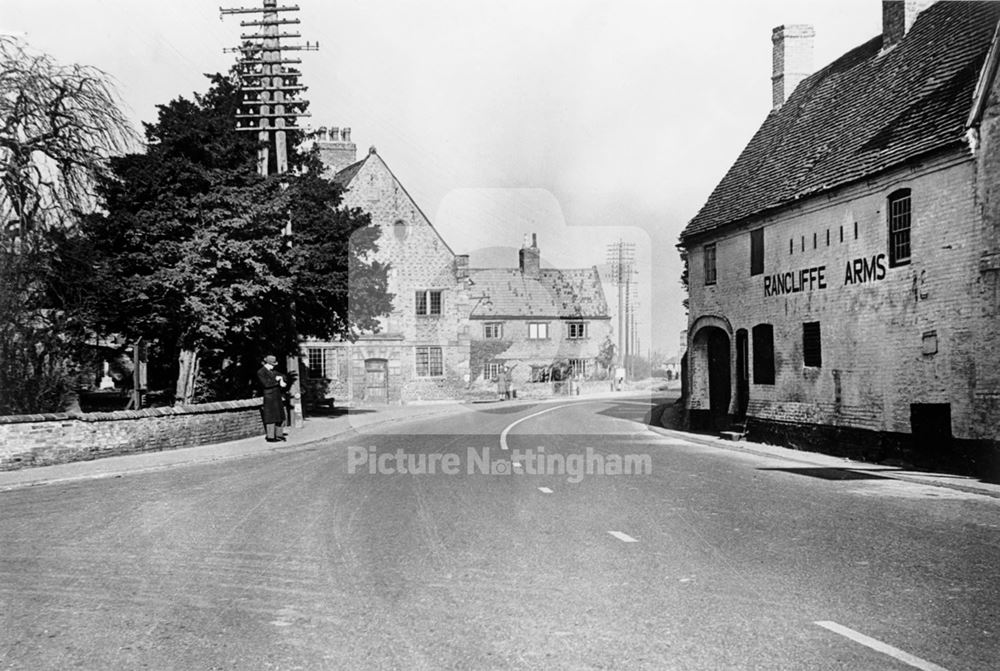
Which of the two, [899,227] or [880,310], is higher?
[899,227]

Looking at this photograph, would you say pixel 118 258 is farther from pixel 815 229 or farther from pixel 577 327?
pixel 577 327

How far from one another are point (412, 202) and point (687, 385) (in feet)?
77.5

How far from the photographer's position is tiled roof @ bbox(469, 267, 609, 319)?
64.8 metres

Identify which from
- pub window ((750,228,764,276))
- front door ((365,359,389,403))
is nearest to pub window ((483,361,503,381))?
front door ((365,359,389,403))

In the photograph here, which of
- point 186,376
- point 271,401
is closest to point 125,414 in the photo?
point 271,401

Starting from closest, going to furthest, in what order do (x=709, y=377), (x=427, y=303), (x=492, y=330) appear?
(x=709, y=377)
(x=427, y=303)
(x=492, y=330)

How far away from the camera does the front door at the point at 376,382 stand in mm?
46647

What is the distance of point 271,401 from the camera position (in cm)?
2250

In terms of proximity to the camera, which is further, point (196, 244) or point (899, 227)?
point (196, 244)

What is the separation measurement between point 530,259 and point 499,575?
62.1 m

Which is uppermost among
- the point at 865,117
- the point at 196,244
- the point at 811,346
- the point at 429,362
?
the point at 865,117

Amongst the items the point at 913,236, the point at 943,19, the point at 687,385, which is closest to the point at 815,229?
the point at 913,236

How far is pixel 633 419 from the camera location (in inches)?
1336

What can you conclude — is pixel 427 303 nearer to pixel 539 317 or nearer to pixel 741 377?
pixel 539 317
